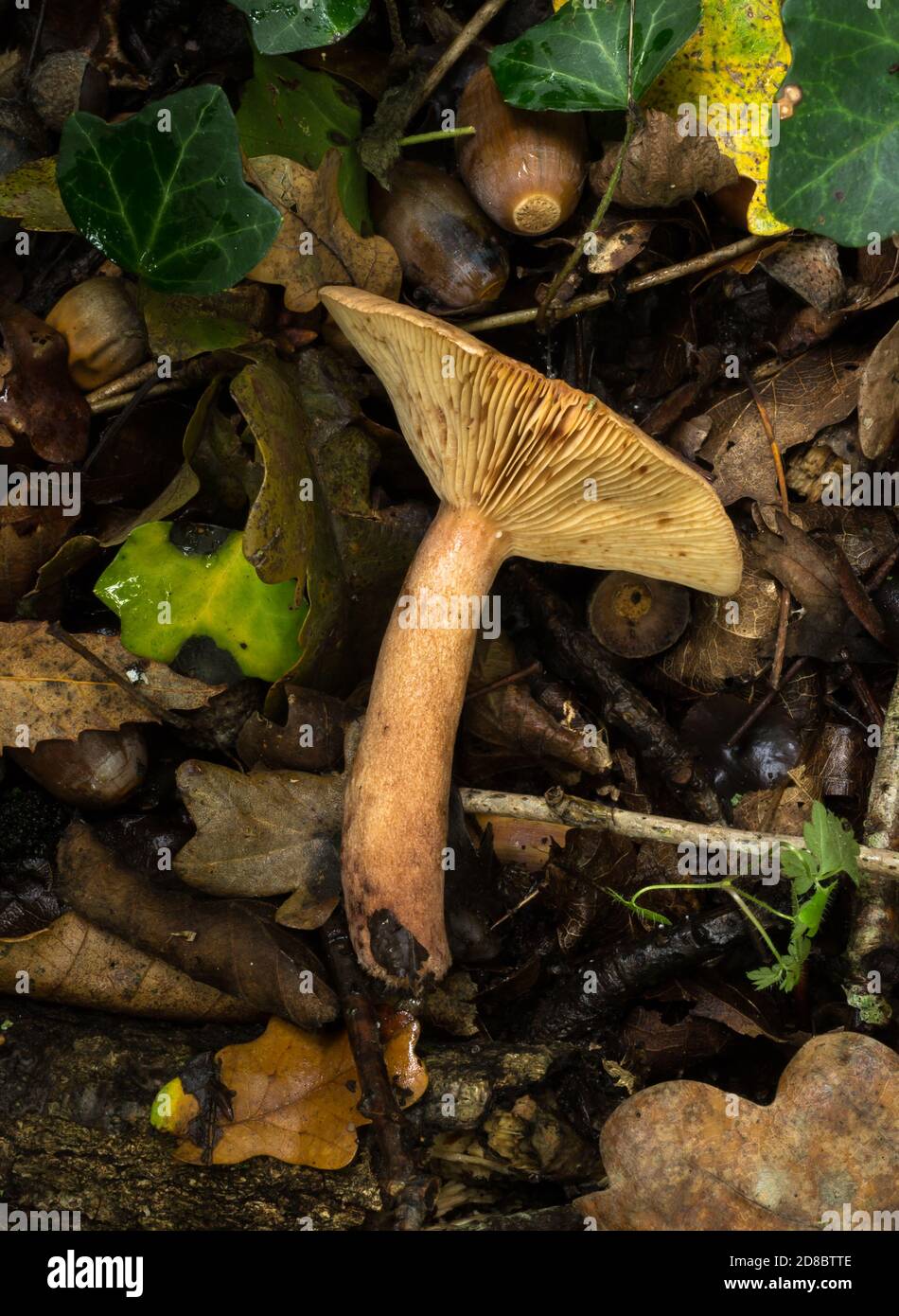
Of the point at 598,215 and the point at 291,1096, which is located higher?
the point at 598,215

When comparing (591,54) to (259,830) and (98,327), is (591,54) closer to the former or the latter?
(98,327)

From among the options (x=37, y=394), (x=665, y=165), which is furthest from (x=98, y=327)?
(x=665, y=165)

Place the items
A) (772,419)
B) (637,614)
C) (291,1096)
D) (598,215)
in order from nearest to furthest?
(291,1096) → (598,215) → (772,419) → (637,614)

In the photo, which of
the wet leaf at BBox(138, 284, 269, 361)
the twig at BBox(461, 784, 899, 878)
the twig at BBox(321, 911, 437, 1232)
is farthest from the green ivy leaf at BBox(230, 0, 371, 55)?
A: the twig at BBox(321, 911, 437, 1232)

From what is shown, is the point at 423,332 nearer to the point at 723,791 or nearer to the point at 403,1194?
the point at 723,791

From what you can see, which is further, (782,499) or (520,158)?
(782,499)

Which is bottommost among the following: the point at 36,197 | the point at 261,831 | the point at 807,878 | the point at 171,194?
the point at 807,878

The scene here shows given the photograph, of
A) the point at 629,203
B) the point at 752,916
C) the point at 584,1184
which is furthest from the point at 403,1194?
the point at 629,203
